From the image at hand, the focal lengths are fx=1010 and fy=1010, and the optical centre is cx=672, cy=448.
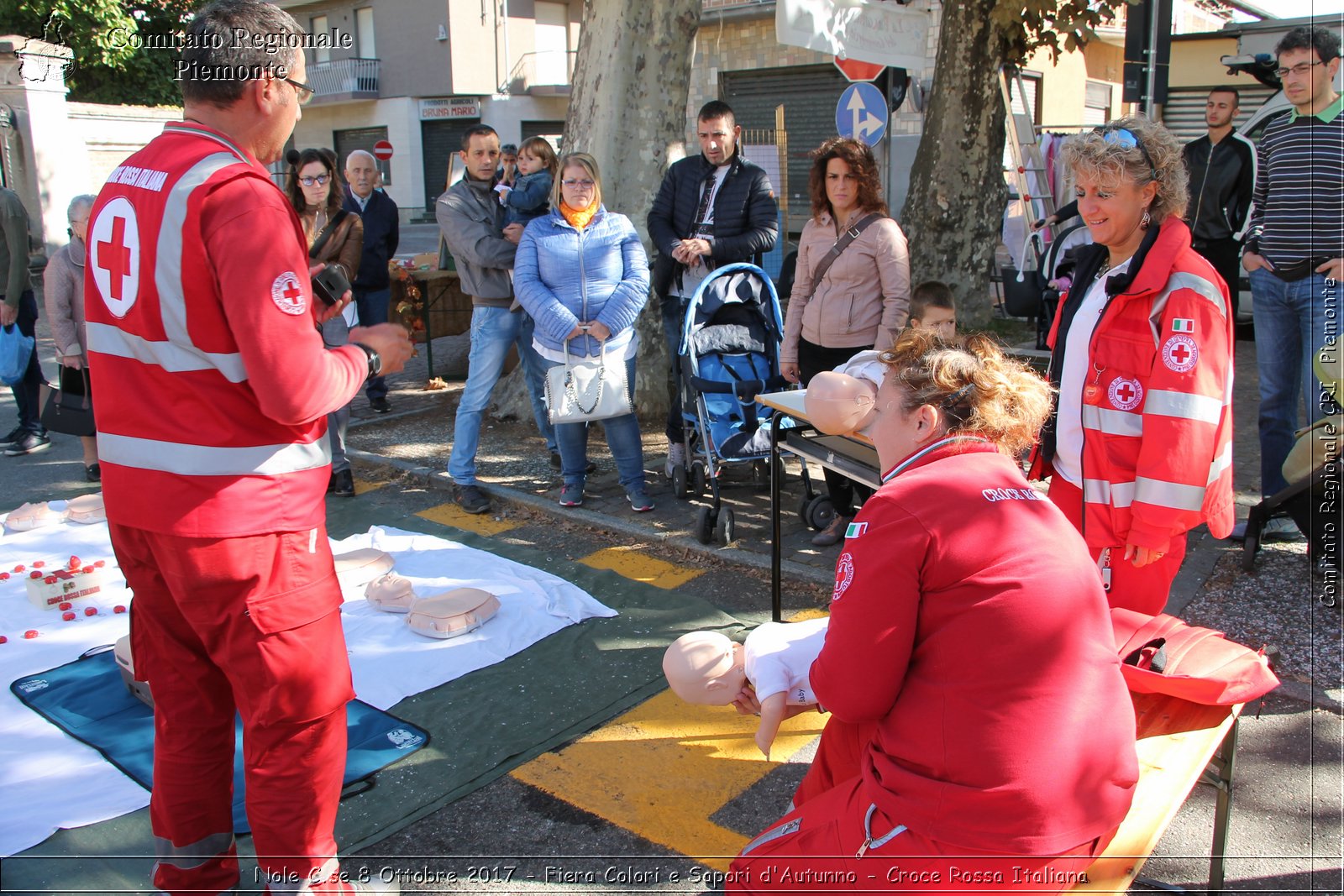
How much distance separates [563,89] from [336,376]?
115 ft

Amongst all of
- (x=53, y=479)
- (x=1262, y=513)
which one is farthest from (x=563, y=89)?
(x=1262, y=513)

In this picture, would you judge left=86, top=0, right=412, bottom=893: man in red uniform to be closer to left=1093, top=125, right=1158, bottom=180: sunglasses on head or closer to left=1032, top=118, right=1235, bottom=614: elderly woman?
left=1032, top=118, right=1235, bottom=614: elderly woman

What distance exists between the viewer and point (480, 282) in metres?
6.37

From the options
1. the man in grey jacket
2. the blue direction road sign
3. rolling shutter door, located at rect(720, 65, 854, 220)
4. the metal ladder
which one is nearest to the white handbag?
the man in grey jacket

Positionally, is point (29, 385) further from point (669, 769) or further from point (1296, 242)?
point (1296, 242)

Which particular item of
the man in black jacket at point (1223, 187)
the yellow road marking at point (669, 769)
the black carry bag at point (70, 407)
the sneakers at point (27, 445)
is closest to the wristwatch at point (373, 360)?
the yellow road marking at point (669, 769)

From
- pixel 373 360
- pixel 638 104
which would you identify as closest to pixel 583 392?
pixel 373 360

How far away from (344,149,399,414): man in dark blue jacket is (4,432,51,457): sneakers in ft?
8.24

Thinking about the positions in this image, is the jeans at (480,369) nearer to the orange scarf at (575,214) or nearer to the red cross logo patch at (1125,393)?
the orange scarf at (575,214)

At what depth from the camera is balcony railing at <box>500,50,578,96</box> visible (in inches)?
1401

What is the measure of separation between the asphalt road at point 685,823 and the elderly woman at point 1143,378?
2.55ft

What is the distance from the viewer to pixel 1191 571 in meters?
4.86

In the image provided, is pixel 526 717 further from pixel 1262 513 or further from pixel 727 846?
pixel 1262 513

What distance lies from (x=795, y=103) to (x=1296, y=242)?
19614mm
